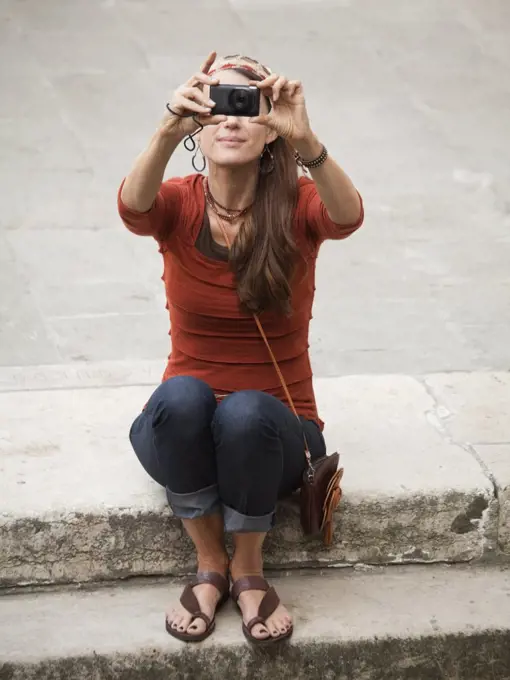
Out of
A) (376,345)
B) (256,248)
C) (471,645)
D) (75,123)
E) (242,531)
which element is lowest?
(75,123)

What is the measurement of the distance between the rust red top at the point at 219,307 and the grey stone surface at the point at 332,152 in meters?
1.22

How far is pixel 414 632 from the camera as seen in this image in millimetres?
2691

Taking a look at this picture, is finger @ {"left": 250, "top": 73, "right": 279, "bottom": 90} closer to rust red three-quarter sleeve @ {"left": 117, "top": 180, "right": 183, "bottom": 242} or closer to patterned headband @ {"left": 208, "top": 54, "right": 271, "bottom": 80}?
patterned headband @ {"left": 208, "top": 54, "right": 271, "bottom": 80}

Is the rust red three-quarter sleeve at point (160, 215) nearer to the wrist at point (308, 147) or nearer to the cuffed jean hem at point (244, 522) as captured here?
the wrist at point (308, 147)

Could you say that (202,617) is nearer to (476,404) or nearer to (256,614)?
(256,614)

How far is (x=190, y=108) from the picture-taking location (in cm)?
239

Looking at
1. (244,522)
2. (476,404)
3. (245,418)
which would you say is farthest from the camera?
(476,404)

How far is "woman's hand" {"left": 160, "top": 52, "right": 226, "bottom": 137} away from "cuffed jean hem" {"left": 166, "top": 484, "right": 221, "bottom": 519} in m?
0.82

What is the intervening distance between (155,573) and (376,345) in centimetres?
159

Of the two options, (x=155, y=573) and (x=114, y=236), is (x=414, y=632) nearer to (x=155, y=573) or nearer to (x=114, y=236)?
(x=155, y=573)

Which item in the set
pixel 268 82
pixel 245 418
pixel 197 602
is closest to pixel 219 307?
pixel 245 418

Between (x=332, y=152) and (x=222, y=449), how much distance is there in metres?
3.33

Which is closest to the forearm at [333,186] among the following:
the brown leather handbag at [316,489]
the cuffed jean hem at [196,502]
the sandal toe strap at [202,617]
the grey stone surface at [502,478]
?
the brown leather handbag at [316,489]

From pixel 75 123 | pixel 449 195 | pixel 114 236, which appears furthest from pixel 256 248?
pixel 75 123
